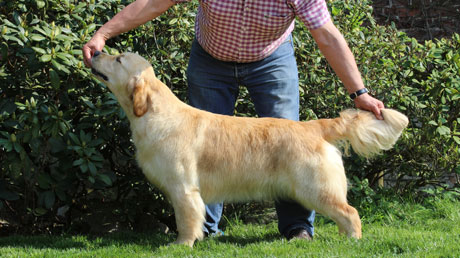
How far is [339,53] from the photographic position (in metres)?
4.27

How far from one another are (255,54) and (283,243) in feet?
5.28

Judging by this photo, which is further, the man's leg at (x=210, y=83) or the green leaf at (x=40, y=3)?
the man's leg at (x=210, y=83)

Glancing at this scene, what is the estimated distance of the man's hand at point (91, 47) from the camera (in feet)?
14.3

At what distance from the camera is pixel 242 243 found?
4719 millimetres

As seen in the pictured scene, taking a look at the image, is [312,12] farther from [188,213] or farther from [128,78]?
[188,213]

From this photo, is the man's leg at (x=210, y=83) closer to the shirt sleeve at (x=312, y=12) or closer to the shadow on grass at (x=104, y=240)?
the shadow on grass at (x=104, y=240)

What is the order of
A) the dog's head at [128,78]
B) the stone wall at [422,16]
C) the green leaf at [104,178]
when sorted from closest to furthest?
the dog's head at [128,78]
the green leaf at [104,178]
the stone wall at [422,16]

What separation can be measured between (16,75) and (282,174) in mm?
2512

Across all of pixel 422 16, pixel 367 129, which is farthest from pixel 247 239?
pixel 422 16

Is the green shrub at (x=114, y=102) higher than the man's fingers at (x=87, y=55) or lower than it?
lower

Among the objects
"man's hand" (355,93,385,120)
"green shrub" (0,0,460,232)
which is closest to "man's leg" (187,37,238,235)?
"green shrub" (0,0,460,232)

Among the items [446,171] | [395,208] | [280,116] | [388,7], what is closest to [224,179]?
[280,116]

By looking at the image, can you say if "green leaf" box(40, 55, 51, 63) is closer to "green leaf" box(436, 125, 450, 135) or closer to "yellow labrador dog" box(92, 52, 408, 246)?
"yellow labrador dog" box(92, 52, 408, 246)

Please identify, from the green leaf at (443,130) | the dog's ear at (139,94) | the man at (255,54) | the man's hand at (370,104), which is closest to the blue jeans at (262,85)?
the man at (255,54)
